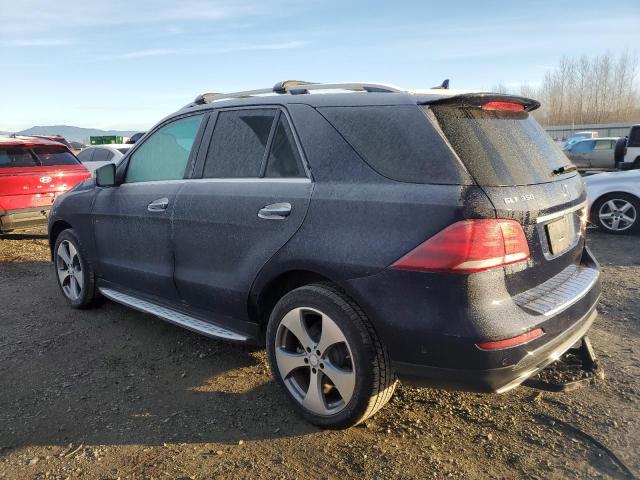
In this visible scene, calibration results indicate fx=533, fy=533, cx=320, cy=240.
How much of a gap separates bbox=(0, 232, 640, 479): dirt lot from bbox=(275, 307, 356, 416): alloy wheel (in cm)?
18

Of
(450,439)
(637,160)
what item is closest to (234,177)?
(450,439)

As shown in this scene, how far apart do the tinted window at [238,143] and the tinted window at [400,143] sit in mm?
593

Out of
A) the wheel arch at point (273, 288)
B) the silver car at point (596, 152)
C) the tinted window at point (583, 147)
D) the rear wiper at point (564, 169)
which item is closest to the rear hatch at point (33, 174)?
the wheel arch at point (273, 288)

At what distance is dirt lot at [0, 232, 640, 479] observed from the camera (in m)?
2.55

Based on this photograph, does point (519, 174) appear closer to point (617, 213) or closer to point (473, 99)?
point (473, 99)

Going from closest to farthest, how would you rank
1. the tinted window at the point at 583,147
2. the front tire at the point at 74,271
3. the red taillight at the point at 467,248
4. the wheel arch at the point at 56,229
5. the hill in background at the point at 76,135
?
the red taillight at the point at 467,248
the front tire at the point at 74,271
the wheel arch at the point at 56,229
the tinted window at the point at 583,147
the hill in background at the point at 76,135

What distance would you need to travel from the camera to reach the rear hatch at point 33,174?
777cm

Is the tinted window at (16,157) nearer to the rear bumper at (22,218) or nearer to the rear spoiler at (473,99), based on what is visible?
the rear bumper at (22,218)

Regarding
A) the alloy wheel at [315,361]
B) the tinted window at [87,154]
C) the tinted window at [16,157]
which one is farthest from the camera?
the tinted window at [87,154]

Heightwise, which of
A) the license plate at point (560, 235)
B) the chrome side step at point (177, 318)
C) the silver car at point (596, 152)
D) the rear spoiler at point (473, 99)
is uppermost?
the rear spoiler at point (473, 99)

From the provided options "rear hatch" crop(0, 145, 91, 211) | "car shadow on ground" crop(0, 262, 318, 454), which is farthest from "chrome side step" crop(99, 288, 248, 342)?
"rear hatch" crop(0, 145, 91, 211)

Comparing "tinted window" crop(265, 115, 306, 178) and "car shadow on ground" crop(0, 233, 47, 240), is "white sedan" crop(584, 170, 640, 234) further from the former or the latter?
"car shadow on ground" crop(0, 233, 47, 240)

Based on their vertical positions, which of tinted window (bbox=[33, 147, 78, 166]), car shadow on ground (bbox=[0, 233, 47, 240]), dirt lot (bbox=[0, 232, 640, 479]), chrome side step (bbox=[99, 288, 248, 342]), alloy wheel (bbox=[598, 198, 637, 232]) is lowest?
alloy wheel (bbox=[598, 198, 637, 232])

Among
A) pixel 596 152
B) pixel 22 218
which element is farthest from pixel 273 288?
pixel 596 152
